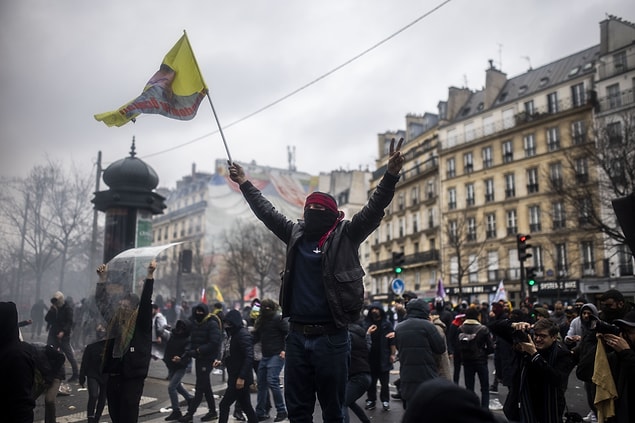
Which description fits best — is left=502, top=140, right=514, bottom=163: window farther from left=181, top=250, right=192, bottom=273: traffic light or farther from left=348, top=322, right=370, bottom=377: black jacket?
left=348, top=322, right=370, bottom=377: black jacket

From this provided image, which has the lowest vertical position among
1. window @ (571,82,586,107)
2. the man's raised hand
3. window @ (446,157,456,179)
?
the man's raised hand

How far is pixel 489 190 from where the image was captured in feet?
150

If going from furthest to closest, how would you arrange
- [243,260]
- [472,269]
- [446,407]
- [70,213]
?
[243,260] → [472,269] → [70,213] → [446,407]

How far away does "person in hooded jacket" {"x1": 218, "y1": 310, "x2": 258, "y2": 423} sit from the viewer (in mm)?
7535

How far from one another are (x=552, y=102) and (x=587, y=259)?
12.5 meters

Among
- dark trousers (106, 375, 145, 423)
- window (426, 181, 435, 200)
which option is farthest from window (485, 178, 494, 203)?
dark trousers (106, 375, 145, 423)

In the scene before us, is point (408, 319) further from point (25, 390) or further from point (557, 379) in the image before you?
point (25, 390)

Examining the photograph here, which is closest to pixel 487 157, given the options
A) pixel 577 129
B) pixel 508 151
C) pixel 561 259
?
pixel 508 151

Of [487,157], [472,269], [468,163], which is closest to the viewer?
[472,269]

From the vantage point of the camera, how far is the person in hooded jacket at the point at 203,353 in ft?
27.2

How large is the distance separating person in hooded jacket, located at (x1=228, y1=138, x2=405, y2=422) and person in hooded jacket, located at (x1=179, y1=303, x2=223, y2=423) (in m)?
5.02

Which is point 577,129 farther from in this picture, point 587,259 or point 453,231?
point 453,231

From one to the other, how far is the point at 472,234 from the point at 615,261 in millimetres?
12034

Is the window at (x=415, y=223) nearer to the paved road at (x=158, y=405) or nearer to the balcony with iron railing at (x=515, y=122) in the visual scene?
the balcony with iron railing at (x=515, y=122)
